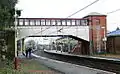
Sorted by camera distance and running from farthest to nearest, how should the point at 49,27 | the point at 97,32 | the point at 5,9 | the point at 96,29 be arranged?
the point at 96,29, the point at 97,32, the point at 49,27, the point at 5,9

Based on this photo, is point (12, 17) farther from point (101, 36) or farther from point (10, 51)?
point (101, 36)

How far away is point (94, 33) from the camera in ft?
300

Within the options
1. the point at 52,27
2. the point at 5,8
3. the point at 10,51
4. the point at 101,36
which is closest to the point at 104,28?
the point at 101,36

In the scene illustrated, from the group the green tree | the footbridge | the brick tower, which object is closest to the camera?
the green tree

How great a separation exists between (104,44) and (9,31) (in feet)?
176

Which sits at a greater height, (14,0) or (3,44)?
(14,0)

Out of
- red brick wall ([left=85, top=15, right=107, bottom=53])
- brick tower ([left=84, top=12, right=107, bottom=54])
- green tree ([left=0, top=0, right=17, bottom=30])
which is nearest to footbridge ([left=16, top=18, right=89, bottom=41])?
red brick wall ([left=85, top=15, right=107, bottom=53])

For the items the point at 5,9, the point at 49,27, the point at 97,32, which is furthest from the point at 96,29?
the point at 5,9

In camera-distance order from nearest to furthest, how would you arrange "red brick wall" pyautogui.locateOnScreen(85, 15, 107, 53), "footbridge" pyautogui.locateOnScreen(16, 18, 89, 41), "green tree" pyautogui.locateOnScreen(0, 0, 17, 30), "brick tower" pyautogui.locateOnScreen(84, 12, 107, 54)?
"green tree" pyautogui.locateOnScreen(0, 0, 17, 30) → "footbridge" pyautogui.locateOnScreen(16, 18, 89, 41) → "brick tower" pyautogui.locateOnScreen(84, 12, 107, 54) → "red brick wall" pyautogui.locateOnScreen(85, 15, 107, 53)

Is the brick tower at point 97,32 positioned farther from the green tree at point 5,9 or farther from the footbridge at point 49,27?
the green tree at point 5,9

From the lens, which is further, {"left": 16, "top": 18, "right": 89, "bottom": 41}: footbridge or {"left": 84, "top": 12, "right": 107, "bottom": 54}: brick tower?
{"left": 84, "top": 12, "right": 107, "bottom": 54}: brick tower

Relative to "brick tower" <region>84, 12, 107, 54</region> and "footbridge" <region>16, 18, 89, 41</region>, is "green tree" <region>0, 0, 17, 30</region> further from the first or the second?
"brick tower" <region>84, 12, 107, 54</region>

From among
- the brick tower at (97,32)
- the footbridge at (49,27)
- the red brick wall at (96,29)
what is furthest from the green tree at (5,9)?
the red brick wall at (96,29)

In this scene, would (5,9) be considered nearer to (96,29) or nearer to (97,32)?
(97,32)
